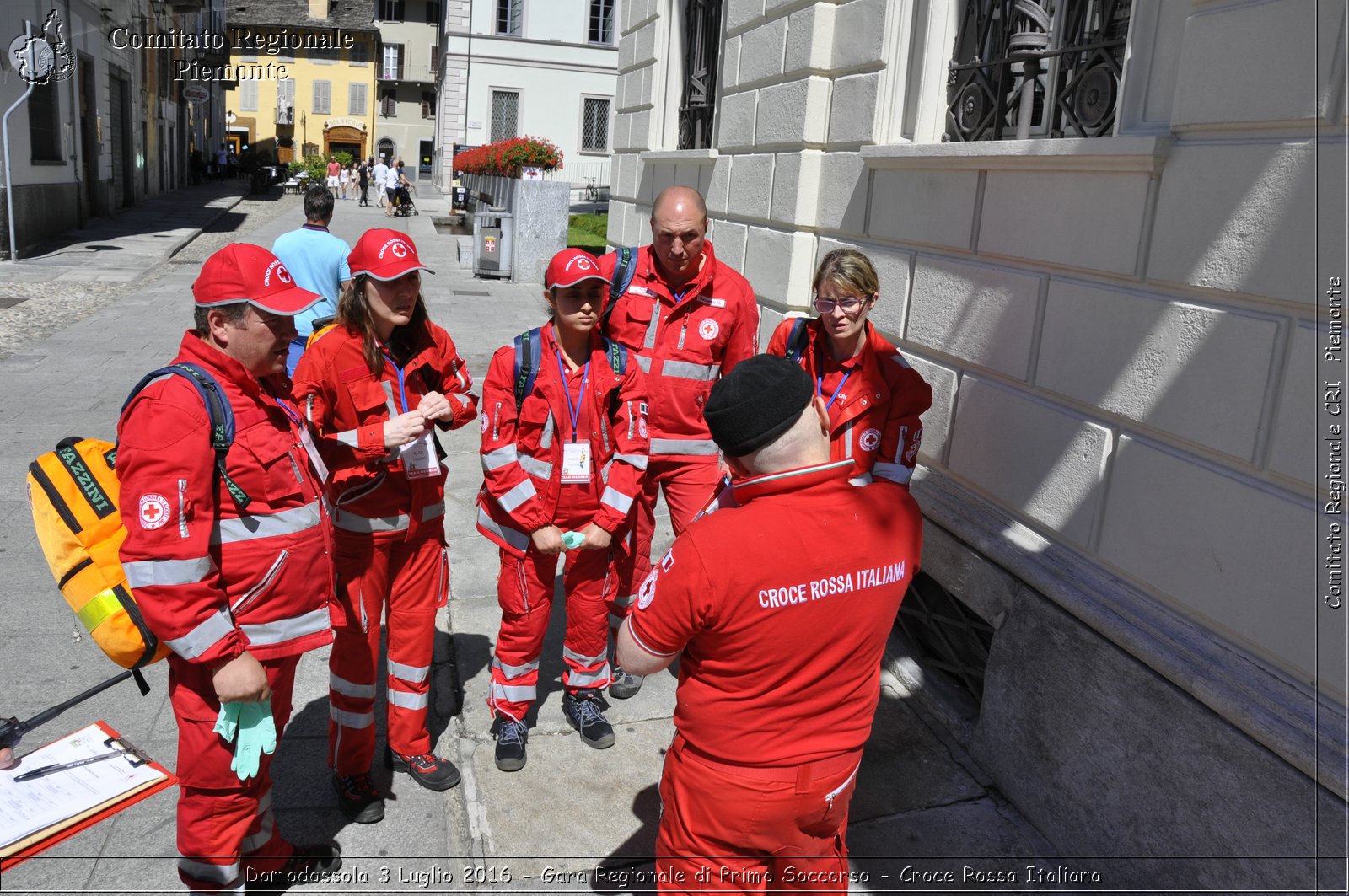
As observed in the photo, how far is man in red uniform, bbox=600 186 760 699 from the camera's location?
4613mm

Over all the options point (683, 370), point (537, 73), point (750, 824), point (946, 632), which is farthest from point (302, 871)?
point (537, 73)

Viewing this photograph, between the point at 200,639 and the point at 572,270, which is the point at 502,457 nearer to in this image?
the point at 572,270

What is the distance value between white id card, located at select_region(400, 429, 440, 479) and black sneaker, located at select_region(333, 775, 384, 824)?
1.18 m

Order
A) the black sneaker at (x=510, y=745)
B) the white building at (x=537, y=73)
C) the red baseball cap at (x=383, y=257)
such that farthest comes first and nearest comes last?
the white building at (x=537, y=73) → the black sneaker at (x=510, y=745) → the red baseball cap at (x=383, y=257)

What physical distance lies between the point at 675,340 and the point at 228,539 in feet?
7.81

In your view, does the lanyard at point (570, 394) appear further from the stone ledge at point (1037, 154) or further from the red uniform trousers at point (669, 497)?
the stone ledge at point (1037, 154)

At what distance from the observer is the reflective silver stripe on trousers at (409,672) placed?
381 centimetres

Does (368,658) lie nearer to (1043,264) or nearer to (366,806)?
(366,806)

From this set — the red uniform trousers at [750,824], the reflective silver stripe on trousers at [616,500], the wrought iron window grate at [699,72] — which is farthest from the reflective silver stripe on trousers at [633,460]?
the wrought iron window grate at [699,72]

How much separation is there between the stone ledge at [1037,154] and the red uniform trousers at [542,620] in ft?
7.45

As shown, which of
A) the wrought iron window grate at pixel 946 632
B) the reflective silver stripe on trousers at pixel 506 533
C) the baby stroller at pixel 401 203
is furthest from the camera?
the baby stroller at pixel 401 203

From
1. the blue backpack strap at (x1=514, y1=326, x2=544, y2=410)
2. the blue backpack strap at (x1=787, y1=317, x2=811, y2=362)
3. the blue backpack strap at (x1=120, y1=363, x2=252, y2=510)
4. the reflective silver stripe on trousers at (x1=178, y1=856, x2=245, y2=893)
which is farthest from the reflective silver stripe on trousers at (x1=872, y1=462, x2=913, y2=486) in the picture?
the reflective silver stripe on trousers at (x1=178, y1=856, x2=245, y2=893)

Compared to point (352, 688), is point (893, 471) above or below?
above

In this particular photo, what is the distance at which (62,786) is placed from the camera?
2.44 metres
